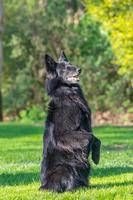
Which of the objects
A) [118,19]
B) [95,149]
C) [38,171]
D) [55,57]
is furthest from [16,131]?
[95,149]

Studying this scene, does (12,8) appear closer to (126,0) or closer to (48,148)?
(126,0)

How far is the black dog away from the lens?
9891 millimetres

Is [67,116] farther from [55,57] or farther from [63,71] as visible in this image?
[55,57]

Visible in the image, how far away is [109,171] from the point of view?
12.9 meters

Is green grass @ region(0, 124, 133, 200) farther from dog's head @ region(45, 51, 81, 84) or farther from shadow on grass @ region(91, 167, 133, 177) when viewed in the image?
dog's head @ region(45, 51, 81, 84)

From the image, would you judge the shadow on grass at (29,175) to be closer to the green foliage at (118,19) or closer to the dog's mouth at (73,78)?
the dog's mouth at (73,78)

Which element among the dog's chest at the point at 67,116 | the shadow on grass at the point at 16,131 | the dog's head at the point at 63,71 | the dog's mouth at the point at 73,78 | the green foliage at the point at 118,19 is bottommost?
the shadow on grass at the point at 16,131

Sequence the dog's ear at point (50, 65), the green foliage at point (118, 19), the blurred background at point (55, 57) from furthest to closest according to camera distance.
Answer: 1. the blurred background at point (55, 57)
2. the green foliage at point (118, 19)
3. the dog's ear at point (50, 65)

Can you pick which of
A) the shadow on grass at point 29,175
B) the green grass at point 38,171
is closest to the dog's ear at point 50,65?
the green grass at point 38,171

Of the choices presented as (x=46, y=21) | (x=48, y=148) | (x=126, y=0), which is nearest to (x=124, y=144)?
(x=48, y=148)

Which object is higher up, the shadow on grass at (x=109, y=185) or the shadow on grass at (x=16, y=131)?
the shadow on grass at (x=109, y=185)

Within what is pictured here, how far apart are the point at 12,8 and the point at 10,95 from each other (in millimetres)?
5728

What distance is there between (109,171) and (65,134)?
10.4 feet

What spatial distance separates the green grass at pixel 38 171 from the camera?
9828 mm
